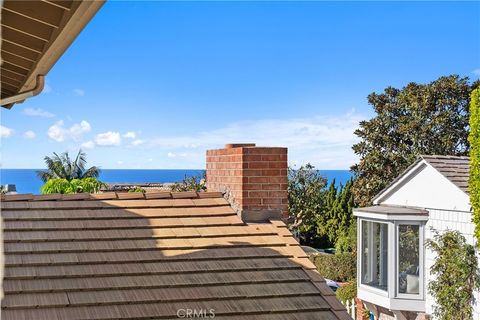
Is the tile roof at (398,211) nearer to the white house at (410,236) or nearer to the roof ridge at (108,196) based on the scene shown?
the white house at (410,236)

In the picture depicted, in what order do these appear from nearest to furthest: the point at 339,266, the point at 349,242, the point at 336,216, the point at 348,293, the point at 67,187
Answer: the point at 348,293 < the point at 339,266 < the point at 349,242 < the point at 67,187 < the point at 336,216

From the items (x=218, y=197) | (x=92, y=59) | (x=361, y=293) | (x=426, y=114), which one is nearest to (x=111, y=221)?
(x=218, y=197)

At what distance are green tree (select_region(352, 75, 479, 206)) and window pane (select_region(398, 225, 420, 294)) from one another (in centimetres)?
1034

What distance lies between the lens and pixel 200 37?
83562mm

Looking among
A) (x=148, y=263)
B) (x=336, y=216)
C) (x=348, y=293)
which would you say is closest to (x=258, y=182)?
(x=148, y=263)

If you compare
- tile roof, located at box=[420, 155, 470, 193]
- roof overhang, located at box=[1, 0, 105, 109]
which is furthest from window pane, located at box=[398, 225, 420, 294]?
roof overhang, located at box=[1, 0, 105, 109]

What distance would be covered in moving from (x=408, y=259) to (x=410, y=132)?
1170 cm

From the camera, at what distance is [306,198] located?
32594 mm

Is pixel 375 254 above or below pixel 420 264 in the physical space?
above

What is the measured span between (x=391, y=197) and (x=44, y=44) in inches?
559

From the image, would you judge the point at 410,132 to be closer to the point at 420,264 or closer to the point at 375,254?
the point at 375,254

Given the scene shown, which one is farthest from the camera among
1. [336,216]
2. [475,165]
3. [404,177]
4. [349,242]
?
[336,216]

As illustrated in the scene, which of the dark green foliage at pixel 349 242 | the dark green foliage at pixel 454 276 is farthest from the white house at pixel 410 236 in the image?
the dark green foliage at pixel 349 242

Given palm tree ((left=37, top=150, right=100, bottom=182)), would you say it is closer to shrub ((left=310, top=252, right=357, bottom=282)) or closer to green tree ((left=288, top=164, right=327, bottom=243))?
green tree ((left=288, top=164, right=327, bottom=243))
